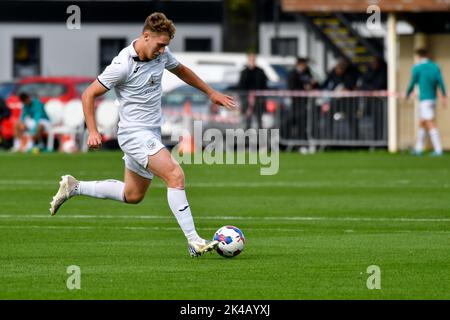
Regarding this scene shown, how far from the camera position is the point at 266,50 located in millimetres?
56188

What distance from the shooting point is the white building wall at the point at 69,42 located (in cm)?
5644

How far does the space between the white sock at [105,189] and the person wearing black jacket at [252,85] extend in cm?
2021

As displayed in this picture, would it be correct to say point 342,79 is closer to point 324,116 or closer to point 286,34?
point 324,116

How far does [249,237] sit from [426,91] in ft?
55.9

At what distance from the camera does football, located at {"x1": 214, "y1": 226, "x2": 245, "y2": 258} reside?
41.5 ft

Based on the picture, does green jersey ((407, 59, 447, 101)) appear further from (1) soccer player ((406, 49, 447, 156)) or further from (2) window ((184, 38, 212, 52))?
(2) window ((184, 38, 212, 52))

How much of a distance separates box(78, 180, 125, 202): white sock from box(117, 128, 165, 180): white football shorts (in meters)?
0.57

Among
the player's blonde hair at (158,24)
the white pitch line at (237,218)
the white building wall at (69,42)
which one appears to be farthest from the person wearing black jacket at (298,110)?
the white building wall at (69,42)

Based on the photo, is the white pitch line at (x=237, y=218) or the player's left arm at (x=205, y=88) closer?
the player's left arm at (x=205, y=88)

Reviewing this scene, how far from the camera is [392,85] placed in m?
33.4

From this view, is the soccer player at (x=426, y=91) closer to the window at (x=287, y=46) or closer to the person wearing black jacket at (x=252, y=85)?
the person wearing black jacket at (x=252, y=85)

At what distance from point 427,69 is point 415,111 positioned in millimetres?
3041

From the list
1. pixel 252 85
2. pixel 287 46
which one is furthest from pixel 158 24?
pixel 287 46
